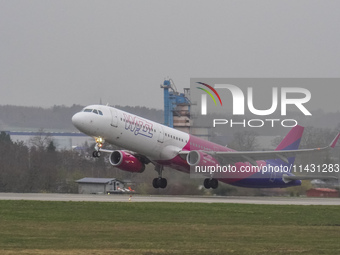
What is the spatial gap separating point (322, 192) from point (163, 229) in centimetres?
3027

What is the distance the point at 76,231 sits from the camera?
2412 cm

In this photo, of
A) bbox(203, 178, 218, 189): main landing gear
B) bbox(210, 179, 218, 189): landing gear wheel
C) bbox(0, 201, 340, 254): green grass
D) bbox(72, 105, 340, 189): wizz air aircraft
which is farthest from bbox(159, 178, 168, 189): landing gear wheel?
bbox(0, 201, 340, 254): green grass

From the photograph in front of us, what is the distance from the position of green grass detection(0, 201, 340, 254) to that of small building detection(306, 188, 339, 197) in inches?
637

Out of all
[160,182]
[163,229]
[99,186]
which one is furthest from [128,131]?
[163,229]

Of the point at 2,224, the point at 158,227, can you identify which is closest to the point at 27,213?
the point at 2,224

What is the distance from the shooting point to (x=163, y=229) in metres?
25.5

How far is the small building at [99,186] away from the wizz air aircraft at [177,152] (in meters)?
10.5

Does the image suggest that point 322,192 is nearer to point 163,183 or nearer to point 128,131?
point 163,183

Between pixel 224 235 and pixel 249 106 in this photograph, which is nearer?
pixel 224 235

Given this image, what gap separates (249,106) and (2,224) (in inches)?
1287

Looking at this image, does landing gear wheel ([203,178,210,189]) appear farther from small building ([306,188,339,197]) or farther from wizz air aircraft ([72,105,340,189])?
small building ([306,188,339,197])

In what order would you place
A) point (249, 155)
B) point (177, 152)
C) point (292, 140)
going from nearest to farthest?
1. point (177, 152)
2. point (249, 155)
3. point (292, 140)

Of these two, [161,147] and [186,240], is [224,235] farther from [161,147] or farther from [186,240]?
[161,147]

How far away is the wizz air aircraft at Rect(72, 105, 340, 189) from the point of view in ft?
151
